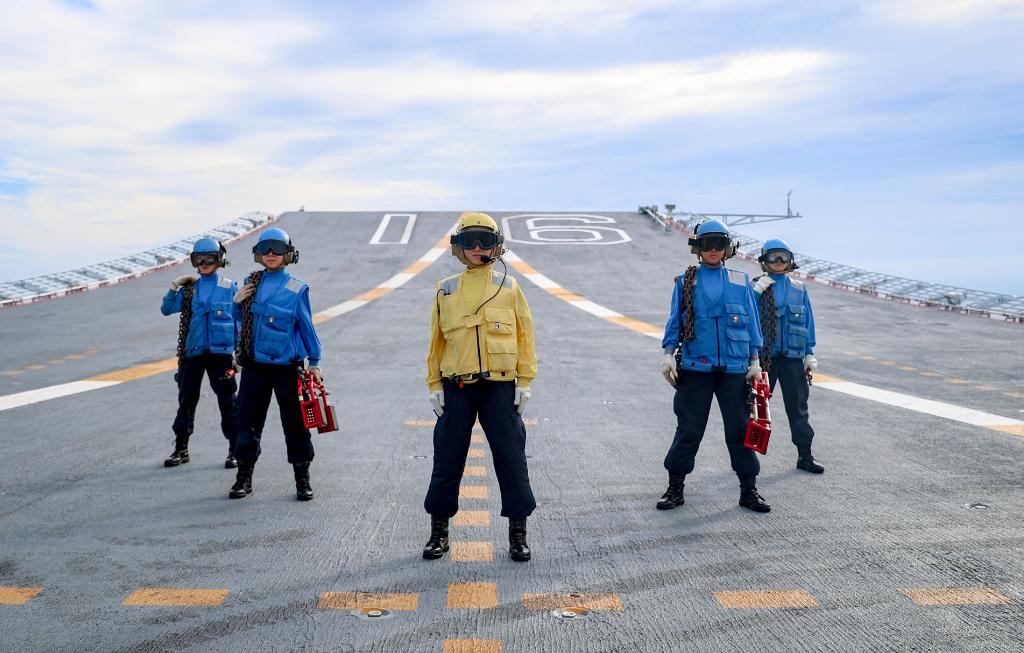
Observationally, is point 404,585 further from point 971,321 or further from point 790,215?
point 790,215

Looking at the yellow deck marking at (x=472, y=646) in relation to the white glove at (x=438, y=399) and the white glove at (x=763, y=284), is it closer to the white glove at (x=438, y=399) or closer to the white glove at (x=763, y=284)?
the white glove at (x=438, y=399)

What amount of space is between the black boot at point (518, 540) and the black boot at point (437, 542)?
0.44 meters

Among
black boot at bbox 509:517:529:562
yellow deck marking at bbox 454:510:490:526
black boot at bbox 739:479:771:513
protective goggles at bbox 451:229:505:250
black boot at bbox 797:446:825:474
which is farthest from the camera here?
black boot at bbox 797:446:825:474

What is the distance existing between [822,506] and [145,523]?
5.18 metres

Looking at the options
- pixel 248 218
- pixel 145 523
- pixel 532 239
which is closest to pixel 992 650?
pixel 145 523

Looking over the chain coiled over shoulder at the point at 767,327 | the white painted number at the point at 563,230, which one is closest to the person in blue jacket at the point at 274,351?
the chain coiled over shoulder at the point at 767,327

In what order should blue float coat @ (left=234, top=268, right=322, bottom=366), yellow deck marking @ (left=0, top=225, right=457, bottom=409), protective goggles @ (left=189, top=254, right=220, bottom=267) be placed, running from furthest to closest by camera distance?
yellow deck marking @ (left=0, top=225, right=457, bottom=409) → protective goggles @ (left=189, top=254, right=220, bottom=267) → blue float coat @ (left=234, top=268, right=322, bottom=366)

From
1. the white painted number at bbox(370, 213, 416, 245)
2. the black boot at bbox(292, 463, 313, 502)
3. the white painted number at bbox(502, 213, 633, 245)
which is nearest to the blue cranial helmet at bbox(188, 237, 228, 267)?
the black boot at bbox(292, 463, 313, 502)

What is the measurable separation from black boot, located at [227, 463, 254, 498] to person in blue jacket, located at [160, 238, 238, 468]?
897 mm

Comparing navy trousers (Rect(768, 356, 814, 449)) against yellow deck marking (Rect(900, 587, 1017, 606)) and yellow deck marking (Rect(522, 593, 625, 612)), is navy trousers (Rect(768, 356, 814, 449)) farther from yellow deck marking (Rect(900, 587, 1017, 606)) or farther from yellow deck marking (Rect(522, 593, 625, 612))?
yellow deck marking (Rect(522, 593, 625, 612))

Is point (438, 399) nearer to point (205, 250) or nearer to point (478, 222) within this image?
point (478, 222)

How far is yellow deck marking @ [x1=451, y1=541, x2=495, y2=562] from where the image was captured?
5074 millimetres

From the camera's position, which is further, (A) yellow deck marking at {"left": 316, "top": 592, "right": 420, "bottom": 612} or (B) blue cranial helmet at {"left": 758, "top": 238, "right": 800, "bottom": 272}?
(B) blue cranial helmet at {"left": 758, "top": 238, "right": 800, "bottom": 272}

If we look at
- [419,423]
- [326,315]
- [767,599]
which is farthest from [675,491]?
[326,315]
